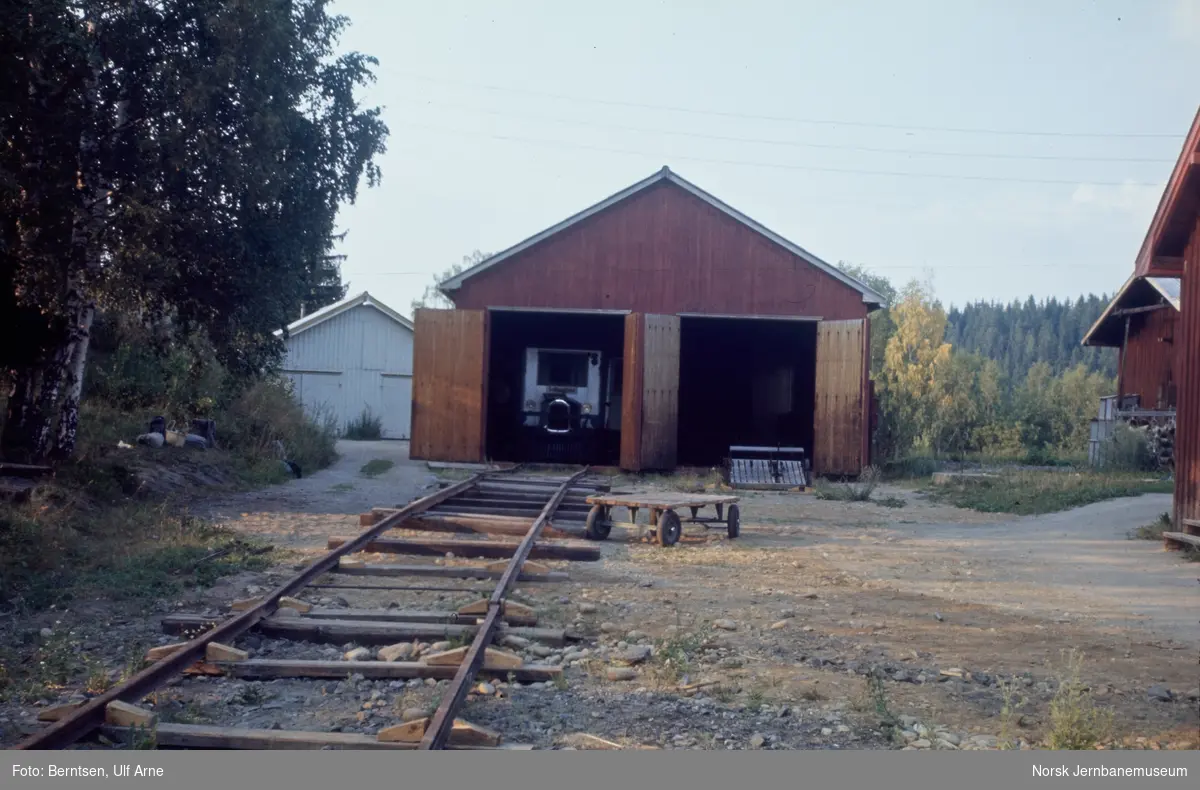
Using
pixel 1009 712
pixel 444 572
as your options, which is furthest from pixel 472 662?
pixel 444 572

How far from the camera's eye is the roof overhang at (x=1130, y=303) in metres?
27.0

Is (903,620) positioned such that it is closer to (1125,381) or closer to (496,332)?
(496,332)

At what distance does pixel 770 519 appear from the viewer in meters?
15.0

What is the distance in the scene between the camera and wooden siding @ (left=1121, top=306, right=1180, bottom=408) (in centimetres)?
2744

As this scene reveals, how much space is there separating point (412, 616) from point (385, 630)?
485 mm

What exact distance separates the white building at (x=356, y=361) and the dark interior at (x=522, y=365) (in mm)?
9971

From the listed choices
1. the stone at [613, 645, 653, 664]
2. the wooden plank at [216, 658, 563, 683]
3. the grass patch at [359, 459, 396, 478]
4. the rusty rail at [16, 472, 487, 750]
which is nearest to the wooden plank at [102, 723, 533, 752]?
the rusty rail at [16, 472, 487, 750]

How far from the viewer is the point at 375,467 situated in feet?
71.4

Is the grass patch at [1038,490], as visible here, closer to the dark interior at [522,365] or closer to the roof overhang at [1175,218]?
the roof overhang at [1175,218]

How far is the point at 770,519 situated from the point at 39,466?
9203mm

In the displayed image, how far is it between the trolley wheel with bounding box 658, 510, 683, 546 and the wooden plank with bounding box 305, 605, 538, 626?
4.41 meters

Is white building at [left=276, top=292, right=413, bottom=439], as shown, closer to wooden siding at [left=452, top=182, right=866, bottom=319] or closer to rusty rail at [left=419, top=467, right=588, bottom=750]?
wooden siding at [left=452, top=182, right=866, bottom=319]

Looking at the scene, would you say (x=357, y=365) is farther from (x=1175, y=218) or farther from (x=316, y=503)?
(x=1175, y=218)

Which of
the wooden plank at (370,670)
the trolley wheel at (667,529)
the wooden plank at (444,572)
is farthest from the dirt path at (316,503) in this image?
the wooden plank at (370,670)
